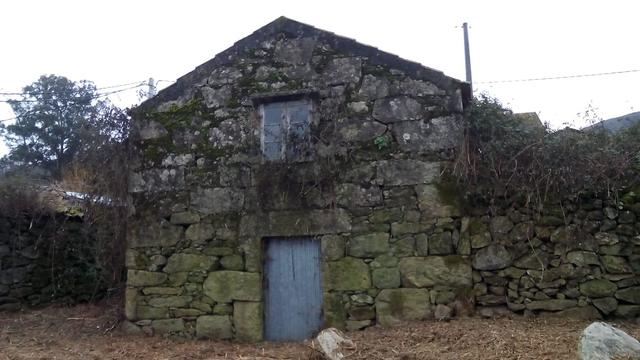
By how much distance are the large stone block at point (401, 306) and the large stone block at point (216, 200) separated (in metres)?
2.20

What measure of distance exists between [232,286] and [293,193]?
1.43m

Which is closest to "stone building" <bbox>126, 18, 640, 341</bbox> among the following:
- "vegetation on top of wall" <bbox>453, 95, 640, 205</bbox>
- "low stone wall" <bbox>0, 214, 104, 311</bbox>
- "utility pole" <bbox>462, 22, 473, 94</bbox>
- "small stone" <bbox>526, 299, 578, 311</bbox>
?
"small stone" <bbox>526, 299, 578, 311</bbox>

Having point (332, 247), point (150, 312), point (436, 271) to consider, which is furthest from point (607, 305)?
point (150, 312)

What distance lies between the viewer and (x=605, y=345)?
387 cm

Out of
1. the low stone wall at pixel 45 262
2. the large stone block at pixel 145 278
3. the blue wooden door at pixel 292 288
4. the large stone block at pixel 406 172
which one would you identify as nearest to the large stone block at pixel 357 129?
the large stone block at pixel 406 172

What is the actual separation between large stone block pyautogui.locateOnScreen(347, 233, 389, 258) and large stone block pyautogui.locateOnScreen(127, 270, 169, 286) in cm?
257

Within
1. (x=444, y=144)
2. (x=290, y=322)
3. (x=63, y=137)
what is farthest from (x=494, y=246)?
(x=63, y=137)

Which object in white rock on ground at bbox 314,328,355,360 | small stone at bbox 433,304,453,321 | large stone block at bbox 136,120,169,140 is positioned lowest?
white rock on ground at bbox 314,328,355,360

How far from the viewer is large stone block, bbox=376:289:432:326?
230 inches

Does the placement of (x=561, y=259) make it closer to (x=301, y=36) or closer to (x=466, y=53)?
(x=301, y=36)

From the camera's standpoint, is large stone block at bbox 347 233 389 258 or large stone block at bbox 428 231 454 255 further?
large stone block at bbox 347 233 389 258

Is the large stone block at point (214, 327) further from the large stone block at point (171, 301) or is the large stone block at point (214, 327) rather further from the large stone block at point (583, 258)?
the large stone block at point (583, 258)

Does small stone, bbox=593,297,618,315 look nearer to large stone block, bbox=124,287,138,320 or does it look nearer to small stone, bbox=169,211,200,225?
small stone, bbox=169,211,200,225

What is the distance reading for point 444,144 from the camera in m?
6.12
